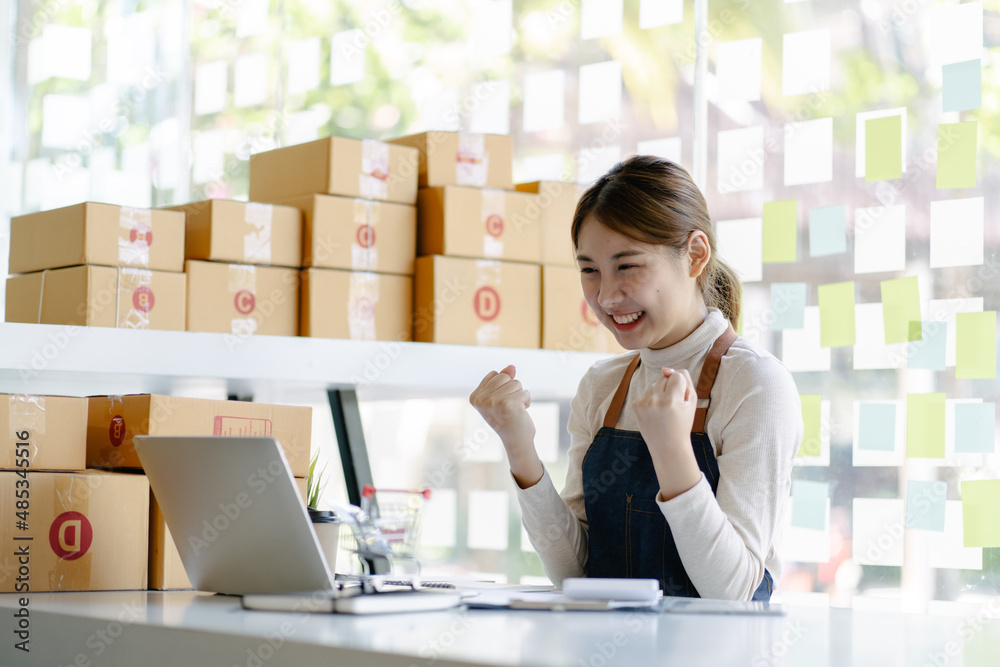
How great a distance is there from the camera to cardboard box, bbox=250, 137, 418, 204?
2.62m

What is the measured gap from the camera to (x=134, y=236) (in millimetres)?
2391

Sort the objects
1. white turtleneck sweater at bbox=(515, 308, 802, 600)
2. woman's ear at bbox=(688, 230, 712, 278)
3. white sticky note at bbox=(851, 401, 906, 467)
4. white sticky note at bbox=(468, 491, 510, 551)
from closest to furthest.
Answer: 1. white turtleneck sweater at bbox=(515, 308, 802, 600)
2. woman's ear at bbox=(688, 230, 712, 278)
3. white sticky note at bbox=(851, 401, 906, 467)
4. white sticky note at bbox=(468, 491, 510, 551)

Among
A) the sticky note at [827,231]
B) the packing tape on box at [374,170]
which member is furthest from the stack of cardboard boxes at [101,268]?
the sticky note at [827,231]

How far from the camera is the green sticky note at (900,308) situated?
2365 millimetres

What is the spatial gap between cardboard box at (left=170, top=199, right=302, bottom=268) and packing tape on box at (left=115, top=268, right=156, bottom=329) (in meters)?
0.16

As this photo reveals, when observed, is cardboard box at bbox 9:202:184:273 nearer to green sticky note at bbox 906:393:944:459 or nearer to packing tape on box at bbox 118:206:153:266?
packing tape on box at bbox 118:206:153:266

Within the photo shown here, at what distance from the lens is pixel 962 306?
7.51ft

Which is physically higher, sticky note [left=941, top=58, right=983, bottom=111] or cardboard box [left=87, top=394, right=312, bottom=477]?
sticky note [left=941, top=58, right=983, bottom=111]

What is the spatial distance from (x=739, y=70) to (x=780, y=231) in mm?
431

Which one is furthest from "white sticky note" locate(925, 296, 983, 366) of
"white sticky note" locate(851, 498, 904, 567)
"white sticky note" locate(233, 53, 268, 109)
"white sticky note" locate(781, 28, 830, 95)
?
"white sticky note" locate(233, 53, 268, 109)

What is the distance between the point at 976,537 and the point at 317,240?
5.11 feet

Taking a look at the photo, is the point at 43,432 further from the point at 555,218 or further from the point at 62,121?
the point at 62,121

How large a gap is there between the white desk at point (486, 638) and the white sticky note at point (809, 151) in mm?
1445

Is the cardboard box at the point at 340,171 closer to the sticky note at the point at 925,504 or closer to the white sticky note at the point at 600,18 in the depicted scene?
the white sticky note at the point at 600,18
